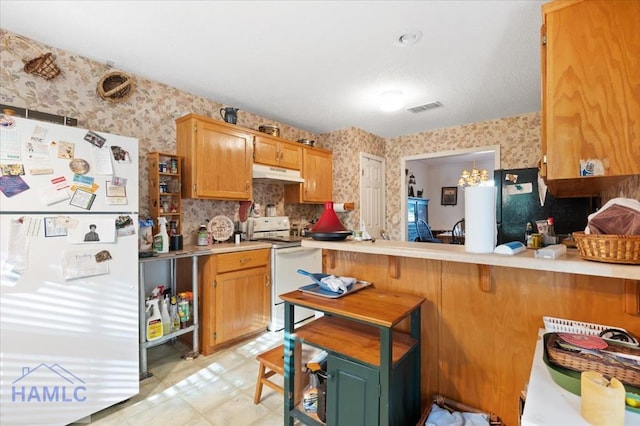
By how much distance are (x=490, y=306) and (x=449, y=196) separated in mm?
6665

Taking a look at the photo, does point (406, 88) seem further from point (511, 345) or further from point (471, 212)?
point (511, 345)

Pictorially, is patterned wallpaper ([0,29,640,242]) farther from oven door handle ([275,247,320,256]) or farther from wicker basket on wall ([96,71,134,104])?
oven door handle ([275,247,320,256])

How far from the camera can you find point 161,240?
93.7 inches

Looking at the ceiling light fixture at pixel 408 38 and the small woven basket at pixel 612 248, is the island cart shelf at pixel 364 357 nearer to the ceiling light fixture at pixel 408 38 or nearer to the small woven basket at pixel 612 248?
the small woven basket at pixel 612 248

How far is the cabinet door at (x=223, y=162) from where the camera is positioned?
8.95 feet

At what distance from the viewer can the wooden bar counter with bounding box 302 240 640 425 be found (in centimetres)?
115

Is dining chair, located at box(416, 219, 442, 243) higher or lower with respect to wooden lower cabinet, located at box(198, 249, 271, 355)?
higher

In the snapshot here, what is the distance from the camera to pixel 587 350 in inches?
36.2

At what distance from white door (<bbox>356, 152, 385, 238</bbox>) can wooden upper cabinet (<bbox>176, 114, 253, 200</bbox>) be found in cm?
175

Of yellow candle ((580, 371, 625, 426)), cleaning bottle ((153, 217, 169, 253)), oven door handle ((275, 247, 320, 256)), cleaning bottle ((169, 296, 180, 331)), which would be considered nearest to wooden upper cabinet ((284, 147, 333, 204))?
oven door handle ((275, 247, 320, 256))

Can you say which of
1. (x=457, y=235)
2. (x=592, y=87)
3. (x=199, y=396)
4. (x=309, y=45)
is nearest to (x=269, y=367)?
(x=199, y=396)

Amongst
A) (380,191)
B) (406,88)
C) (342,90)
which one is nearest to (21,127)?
(342,90)

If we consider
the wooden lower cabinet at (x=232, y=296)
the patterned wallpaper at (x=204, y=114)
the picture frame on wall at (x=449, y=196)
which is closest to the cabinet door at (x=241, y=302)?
the wooden lower cabinet at (x=232, y=296)

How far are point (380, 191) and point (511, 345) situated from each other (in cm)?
336
